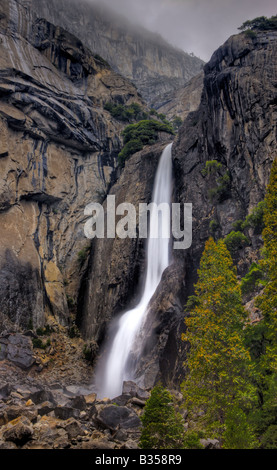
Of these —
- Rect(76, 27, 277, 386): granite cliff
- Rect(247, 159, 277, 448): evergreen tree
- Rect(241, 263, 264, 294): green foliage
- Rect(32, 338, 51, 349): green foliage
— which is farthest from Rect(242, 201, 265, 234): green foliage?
Rect(32, 338, 51, 349): green foliage

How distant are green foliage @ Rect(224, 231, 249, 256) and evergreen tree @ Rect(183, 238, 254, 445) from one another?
31.6ft

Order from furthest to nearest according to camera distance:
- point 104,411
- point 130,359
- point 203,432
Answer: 1. point 130,359
2. point 104,411
3. point 203,432

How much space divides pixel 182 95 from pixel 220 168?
67.7 m

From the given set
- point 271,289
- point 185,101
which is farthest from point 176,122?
point 271,289

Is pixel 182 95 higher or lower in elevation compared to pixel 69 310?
higher

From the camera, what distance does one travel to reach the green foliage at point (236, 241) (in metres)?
27.1

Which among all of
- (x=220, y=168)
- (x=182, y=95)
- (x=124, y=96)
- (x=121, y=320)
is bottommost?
(x=121, y=320)

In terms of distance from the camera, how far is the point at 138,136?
5119 cm

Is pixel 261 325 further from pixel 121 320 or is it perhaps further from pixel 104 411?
pixel 121 320

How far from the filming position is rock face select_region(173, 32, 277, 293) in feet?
94.2

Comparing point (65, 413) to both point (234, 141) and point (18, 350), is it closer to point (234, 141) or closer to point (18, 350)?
point (18, 350)

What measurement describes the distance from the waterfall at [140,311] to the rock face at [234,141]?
12.0 ft

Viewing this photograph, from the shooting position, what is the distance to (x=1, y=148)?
40.6 metres
